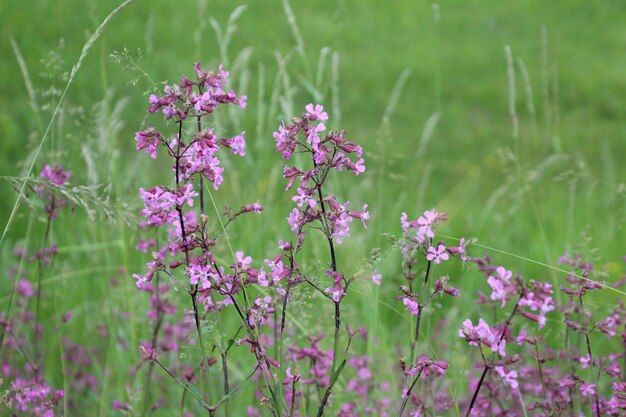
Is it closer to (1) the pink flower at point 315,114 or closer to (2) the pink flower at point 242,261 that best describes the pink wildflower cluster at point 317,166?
(1) the pink flower at point 315,114

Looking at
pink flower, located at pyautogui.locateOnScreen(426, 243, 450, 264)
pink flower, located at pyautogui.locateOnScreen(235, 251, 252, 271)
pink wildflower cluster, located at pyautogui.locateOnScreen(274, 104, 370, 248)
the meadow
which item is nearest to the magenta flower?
the meadow

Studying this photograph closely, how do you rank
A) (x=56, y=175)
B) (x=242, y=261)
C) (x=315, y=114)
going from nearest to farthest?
(x=315, y=114) → (x=242, y=261) → (x=56, y=175)

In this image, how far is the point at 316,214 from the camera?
1831mm

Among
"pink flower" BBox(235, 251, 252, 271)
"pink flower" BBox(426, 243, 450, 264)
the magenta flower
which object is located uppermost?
the magenta flower

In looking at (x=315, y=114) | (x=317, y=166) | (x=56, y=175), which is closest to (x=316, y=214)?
(x=317, y=166)

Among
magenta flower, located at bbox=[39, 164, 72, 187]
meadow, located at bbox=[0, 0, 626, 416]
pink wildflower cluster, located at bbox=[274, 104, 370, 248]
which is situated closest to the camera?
pink wildflower cluster, located at bbox=[274, 104, 370, 248]

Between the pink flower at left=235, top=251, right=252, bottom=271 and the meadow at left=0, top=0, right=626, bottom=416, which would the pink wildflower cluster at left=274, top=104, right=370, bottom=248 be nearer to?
the meadow at left=0, top=0, right=626, bottom=416

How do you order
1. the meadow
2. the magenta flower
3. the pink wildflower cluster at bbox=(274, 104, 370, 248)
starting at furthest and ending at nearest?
the magenta flower < the meadow < the pink wildflower cluster at bbox=(274, 104, 370, 248)

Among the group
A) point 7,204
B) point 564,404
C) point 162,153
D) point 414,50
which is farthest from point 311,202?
point 414,50

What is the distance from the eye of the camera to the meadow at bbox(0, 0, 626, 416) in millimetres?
1929

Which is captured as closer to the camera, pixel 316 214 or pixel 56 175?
pixel 316 214

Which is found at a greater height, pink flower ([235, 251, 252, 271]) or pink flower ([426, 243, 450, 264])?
pink flower ([426, 243, 450, 264])

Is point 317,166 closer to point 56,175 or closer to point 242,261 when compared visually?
point 242,261

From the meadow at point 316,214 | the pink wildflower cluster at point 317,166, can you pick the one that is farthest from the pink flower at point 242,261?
the pink wildflower cluster at point 317,166
